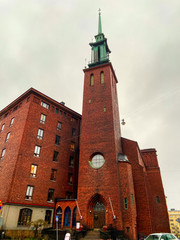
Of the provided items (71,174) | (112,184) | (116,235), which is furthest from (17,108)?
(116,235)

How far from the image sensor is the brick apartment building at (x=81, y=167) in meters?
22.6

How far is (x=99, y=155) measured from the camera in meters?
25.6

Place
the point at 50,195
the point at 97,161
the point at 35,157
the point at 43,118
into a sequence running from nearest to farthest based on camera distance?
1. the point at 97,161
2. the point at 35,157
3. the point at 50,195
4. the point at 43,118

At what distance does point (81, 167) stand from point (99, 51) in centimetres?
2383

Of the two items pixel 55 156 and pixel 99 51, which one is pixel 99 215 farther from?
pixel 99 51

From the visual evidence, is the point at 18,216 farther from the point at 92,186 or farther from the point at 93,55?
the point at 93,55

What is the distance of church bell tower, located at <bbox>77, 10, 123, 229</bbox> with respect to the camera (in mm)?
22109

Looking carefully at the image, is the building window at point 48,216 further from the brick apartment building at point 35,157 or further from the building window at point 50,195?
the building window at point 50,195

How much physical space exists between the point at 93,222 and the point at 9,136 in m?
18.9

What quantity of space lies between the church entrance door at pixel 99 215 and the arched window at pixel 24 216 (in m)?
9.03

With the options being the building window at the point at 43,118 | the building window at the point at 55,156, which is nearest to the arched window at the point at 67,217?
the building window at the point at 55,156

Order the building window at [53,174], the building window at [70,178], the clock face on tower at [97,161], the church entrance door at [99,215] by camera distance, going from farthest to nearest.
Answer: the building window at [70,178], the building window at [53,174], the clock face on tower at [97,161], the church entrance door at [99,215]

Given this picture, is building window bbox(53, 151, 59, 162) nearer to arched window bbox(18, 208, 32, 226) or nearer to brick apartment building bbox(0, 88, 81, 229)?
brick apartment building bbox(0, 88, 81, 229)

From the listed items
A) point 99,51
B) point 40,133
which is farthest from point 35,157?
point 99,51
